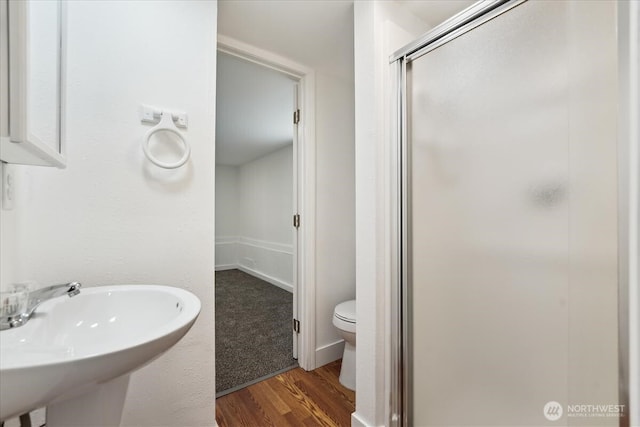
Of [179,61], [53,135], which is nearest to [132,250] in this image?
[53,135]

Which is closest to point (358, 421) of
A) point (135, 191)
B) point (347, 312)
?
point (347, 312)

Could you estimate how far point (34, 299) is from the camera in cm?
76

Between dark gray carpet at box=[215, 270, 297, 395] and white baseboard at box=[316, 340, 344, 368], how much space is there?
0.20 meters

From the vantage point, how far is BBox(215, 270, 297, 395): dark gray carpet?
1860mm

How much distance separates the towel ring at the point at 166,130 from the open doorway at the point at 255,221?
745 mm

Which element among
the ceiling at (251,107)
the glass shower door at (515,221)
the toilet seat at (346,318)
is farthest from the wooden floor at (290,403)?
the ceiling at (251,107)

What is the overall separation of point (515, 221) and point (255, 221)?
4507mm

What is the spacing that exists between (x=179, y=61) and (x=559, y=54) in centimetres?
143

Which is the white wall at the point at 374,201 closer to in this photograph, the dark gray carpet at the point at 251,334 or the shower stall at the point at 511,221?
the shower stall at the point at 511,221

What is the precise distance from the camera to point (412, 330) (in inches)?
47.3

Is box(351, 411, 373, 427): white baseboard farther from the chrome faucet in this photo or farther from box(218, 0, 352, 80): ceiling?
box(218, 0, 352, 80): ceiling

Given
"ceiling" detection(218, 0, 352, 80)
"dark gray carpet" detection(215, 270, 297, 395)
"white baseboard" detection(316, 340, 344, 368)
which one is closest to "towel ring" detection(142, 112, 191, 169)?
"ceiling" detection(218, 0, 352, 80)

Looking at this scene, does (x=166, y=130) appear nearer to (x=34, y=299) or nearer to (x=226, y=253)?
(x=34, y=299)

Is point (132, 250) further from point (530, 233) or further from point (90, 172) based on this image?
point (530, 233)
